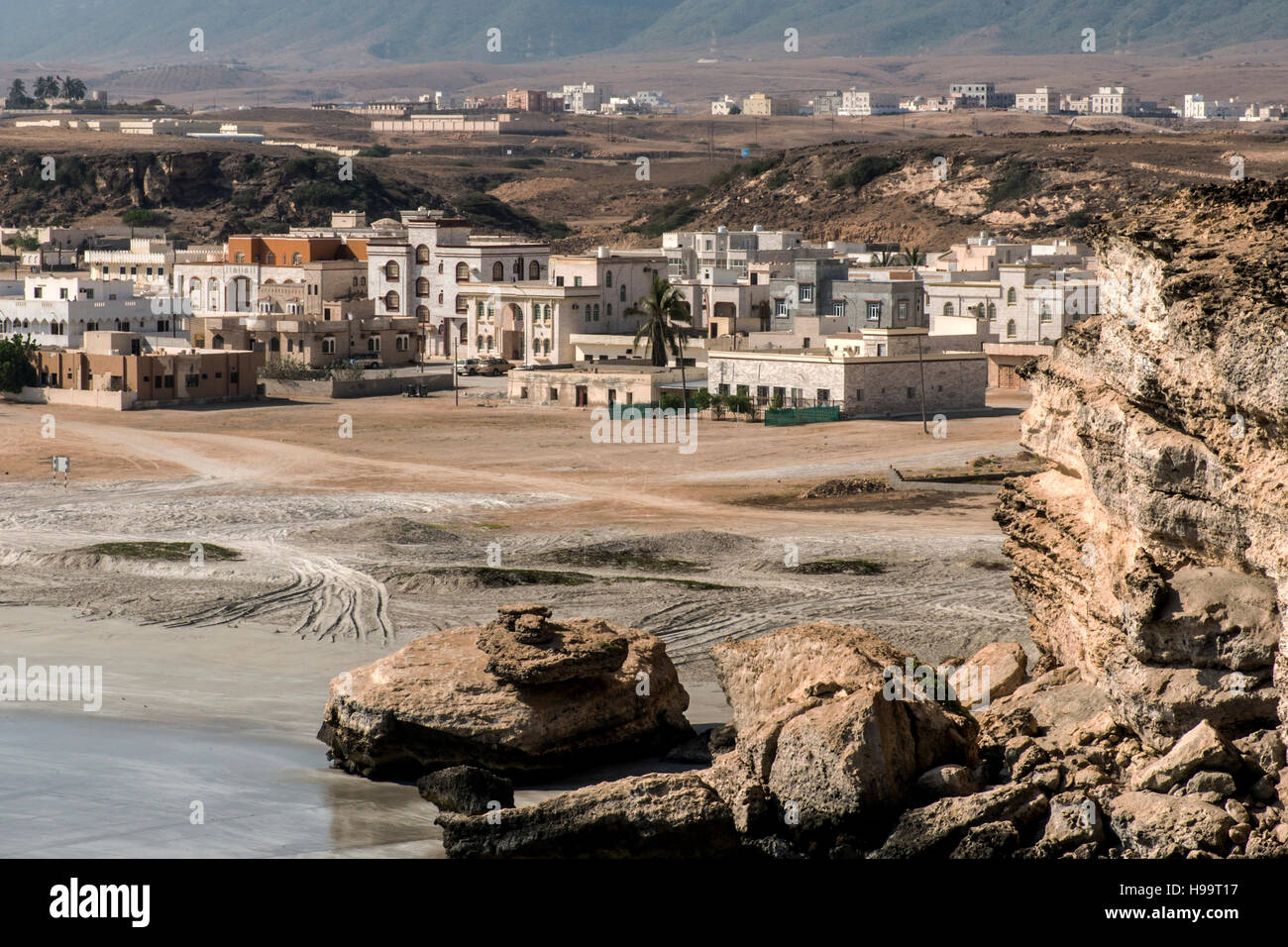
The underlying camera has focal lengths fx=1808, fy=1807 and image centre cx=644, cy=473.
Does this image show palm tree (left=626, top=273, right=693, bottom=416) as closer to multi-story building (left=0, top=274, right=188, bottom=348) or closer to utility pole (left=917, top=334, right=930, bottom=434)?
utility pole (left=917, top=334, right=930, bottom=434)

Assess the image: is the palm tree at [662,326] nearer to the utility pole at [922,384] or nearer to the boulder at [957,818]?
the utility pole at [922,384]

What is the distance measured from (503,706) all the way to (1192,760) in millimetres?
9649

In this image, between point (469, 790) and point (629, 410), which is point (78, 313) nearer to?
point (629, 410)

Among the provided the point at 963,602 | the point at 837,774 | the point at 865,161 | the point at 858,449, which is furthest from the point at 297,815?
the point at 865,161

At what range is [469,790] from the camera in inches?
925

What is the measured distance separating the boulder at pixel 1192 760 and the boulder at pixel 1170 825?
221 mm

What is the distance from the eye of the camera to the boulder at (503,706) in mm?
25031

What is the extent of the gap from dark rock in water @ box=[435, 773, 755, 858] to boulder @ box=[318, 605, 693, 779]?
Answer: 10.4 ft

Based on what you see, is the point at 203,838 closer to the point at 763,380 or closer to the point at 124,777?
the point at 124,777

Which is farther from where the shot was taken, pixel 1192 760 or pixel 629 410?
pixel 629 410

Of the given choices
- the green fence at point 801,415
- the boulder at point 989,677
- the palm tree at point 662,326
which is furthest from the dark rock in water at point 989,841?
the palm tree at point 662,326

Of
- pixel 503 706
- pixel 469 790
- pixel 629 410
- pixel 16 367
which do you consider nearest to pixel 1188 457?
pixel 469 790
